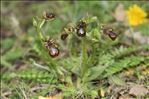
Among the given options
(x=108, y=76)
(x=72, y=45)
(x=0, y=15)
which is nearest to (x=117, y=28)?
(x=72, y=45)

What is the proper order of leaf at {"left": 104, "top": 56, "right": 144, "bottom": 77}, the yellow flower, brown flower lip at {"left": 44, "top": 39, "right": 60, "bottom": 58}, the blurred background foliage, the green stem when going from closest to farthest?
brown flower lip at {"left": 44, "top": 39, "right": 60, "bottom": 58} < the green stem < leaf at {"left": 104, "top": 56, "right": 144, "bottom": 77} < the blurred background foliage < the yellow flower

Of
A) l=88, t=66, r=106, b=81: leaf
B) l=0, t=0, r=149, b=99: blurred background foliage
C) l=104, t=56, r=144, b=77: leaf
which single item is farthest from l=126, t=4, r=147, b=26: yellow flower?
l=88, t=66, r=106, b=81: leaf

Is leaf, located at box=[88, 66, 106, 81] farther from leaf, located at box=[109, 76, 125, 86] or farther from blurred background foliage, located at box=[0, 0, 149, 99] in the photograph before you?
blurred background foliage, located at box=[0, 0, 149, 99]

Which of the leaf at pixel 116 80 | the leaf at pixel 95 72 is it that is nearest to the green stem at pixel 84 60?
the leaf at pixel 95 72

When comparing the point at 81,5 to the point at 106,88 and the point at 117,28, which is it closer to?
the point at 117,28

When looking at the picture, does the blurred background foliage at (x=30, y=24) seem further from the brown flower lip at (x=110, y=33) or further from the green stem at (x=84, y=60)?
the brown flower lip at (x=110, y=33)

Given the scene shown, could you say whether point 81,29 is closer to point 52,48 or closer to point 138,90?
point 52,48

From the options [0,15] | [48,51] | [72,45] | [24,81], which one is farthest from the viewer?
[0,15]
